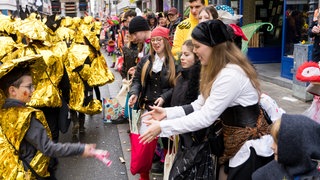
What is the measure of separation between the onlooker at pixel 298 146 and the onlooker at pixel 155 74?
1.96 metres

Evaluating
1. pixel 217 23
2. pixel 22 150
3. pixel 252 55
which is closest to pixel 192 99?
pixel 217 23

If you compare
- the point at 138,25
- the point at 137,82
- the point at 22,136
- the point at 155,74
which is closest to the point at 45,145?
the point at 22,136

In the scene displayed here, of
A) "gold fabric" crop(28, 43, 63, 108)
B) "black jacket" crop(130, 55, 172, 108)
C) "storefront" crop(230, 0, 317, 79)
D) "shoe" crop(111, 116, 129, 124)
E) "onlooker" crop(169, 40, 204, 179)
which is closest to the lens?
"onlooker" crop(169, 40, 204, 179)

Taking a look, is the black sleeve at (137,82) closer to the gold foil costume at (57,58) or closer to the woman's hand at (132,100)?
the woman's hand at (132,100)

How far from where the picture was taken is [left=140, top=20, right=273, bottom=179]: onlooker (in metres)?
2.27

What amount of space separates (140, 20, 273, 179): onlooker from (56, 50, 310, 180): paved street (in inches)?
89.0

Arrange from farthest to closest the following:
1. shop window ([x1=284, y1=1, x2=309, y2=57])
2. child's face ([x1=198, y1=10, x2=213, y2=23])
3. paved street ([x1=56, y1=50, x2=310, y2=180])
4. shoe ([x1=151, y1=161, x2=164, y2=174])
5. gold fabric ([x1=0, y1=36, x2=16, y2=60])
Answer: shop window ([x1=284, y1=1, x2=309, y2=57]) < paved street ([x1=56, y1=50, x2=310, y2=180]) < shoe ([x1=151, y1=161, x2=164, y2=174]) < gold fabric ([x1=0, y1=36, x2=16, y2=60]) < child's face ([x1=198, y1=10, x2=213, y2=23])

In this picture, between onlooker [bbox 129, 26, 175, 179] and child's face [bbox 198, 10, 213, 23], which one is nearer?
child's face [bbox 198, 10, 213, 23]

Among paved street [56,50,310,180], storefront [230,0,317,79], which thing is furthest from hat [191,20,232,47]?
storefront [230,0,317,79]

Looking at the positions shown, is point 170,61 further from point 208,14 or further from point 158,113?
point 158,113

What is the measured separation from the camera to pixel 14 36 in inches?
236

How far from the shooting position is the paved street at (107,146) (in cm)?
479

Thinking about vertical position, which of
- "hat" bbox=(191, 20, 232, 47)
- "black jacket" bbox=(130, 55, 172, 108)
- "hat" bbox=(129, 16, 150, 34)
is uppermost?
"hat" bbox=(129, 16, 150, 34)

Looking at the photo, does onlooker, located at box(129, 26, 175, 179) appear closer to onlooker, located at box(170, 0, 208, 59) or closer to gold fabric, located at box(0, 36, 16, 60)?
onlooker, located at box(170, 0, 208, 59)
